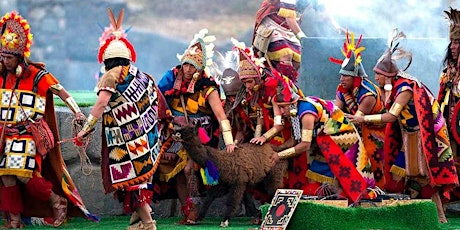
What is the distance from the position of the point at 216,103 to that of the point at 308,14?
3.40 m

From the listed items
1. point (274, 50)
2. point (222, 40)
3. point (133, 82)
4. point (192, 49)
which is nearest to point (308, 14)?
point (222, 40)

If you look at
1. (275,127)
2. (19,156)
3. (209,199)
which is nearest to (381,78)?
(275,127)

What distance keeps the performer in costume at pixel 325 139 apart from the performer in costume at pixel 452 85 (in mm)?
1262

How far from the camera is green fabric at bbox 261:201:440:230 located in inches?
316

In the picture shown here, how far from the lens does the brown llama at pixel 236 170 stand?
30.9 feet

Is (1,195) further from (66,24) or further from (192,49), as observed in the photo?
(66,24)

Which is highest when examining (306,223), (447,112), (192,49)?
(192,49)

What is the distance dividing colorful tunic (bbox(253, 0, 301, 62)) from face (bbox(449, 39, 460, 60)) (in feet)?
4.52

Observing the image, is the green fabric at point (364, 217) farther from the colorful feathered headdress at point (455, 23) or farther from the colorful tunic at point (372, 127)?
the colorful feathered headdress at point (455, 23)

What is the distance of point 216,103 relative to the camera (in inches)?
390

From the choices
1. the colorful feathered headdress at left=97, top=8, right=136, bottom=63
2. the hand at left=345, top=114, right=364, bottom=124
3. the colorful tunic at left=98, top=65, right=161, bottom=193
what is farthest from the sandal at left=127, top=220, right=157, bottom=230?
the hand at left=345, top=114, right=364, bottom=124

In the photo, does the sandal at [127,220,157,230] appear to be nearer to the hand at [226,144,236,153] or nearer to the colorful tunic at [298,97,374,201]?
the hand at [226,144,236,153]

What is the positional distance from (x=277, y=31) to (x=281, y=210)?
3.10 m

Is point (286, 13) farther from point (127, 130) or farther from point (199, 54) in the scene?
point (127, 130)
